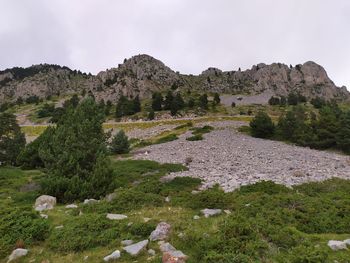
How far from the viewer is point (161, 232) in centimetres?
1063

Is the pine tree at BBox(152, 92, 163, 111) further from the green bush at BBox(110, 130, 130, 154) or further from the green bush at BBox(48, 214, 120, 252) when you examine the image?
the green bush at BBox(48, 214, 120, 252)

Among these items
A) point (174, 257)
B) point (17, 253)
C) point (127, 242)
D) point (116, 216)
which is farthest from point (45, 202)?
point (174, 257)

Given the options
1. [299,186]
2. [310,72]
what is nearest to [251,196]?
[299,186]

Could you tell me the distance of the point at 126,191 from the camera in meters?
16.3

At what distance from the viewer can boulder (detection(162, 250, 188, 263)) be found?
8.81 metres

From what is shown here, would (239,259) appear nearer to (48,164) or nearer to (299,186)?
(299,186)

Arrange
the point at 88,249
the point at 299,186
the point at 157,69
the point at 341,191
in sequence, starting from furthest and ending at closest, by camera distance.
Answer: the point at 157,69 → the point at 299,186 → the point at 341,191 → the point at 88,249

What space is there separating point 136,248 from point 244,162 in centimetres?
2014

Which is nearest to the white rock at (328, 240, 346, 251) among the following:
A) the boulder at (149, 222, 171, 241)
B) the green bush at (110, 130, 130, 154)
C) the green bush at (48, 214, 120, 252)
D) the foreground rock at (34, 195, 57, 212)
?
the boulder at (149, 222, 171, 241)

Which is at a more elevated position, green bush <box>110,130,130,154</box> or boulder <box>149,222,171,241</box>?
boulder <box>149,222,171,241</box>

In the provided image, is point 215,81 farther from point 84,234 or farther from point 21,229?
point 84,234

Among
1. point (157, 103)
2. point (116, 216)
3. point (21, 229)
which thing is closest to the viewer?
point (21, 229)

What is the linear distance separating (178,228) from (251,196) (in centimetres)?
561

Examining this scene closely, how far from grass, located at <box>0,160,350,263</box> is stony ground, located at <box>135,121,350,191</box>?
435 centimetres
